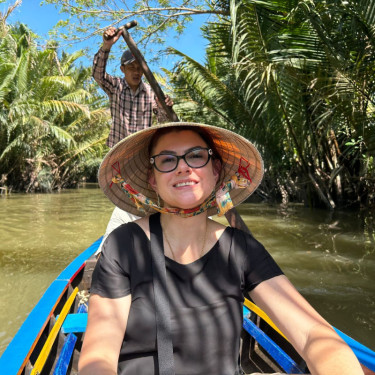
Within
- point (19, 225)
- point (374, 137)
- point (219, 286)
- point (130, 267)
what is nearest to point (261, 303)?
point (219, 286)

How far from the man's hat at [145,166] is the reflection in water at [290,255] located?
6.30 feet

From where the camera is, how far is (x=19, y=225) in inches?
309

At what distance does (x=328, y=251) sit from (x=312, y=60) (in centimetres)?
329

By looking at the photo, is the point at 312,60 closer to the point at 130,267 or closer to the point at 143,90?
the point at 143,90

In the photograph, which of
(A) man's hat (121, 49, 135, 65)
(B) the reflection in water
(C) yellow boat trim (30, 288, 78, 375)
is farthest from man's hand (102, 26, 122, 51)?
(B) the reflection in water

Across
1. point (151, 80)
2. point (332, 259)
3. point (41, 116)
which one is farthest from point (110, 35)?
point (41, 116)

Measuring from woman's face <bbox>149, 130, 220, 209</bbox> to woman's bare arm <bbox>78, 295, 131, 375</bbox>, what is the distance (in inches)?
15.6

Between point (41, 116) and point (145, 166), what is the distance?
14.8 m

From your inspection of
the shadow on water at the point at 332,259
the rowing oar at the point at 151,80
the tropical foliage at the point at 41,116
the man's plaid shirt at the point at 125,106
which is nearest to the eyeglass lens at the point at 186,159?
the rowing oar at the point at 151,80

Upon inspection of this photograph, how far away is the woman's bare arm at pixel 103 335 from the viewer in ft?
3.56

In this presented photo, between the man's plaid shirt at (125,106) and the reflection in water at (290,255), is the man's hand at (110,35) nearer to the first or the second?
the man's plaid shirt at (125,106)

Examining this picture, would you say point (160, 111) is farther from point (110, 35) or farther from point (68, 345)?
point (68, 345)

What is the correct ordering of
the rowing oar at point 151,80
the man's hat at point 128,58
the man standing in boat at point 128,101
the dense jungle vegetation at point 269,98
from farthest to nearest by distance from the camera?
the dense jungle vegetation at point 269,98 → the man standing in boat at point 128,101 → the man's hat at point 128,58 → the rowing oar at point 151,80

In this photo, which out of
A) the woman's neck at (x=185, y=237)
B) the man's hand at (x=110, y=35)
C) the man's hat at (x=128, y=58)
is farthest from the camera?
the man's hat at (x=128, y=58)
